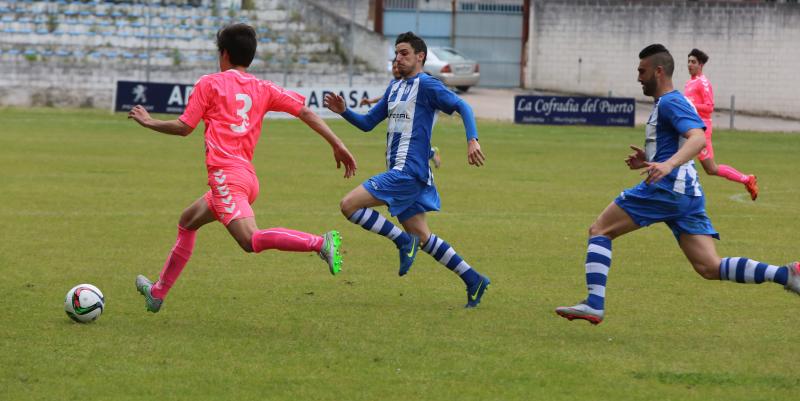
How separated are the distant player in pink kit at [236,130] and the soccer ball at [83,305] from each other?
802 millimetres

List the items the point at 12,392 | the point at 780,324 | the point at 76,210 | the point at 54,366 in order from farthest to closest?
the point at 76,210
the point at 780,324
the point at 54,366
the point at 12,392

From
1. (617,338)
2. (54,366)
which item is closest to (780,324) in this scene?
(617,338)

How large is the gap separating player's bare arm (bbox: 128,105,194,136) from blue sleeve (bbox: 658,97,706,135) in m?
2.93

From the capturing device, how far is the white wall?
135 feet

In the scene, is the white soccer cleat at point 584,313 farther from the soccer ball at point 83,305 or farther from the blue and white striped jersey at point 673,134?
the soccer ball at point 83,305

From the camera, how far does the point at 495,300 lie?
30.3ft

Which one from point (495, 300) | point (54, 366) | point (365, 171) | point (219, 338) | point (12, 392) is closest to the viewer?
point (12, 392)

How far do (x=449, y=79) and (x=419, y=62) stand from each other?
3306 centimetres

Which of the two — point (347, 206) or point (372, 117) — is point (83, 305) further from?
point (372, 117)

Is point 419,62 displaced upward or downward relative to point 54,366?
upward

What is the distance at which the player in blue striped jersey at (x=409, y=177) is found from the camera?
354 inches

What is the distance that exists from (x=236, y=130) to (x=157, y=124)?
0.53 metres

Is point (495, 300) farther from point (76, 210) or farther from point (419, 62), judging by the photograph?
point (76, 210)

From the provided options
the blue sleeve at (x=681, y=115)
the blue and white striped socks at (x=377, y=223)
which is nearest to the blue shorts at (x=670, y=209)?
the blue sleeve at (x=681, y=115)
